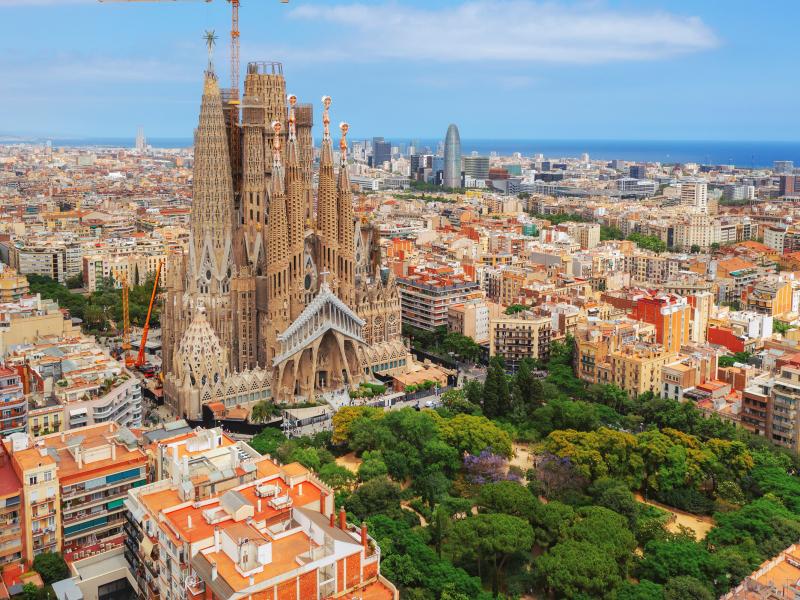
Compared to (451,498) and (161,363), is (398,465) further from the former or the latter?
(161,363)

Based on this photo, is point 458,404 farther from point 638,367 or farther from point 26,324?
point 26,324

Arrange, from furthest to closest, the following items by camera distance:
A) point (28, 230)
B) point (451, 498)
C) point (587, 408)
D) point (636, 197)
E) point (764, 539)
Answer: point (636, 197), point (28, 230), point (587, 408), point (451, 498), point (764, 539)

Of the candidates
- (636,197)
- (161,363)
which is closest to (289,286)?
(161,363)

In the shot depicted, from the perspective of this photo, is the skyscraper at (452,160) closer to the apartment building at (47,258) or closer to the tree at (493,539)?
the apartment building at (47,258)

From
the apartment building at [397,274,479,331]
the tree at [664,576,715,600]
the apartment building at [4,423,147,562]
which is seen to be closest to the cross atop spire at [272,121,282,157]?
the apartment building at [397,274,479,331]

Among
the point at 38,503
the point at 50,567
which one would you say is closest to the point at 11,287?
the point at 38,503

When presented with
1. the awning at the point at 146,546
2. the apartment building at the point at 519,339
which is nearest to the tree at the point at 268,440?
the awning at the point at 146,546
